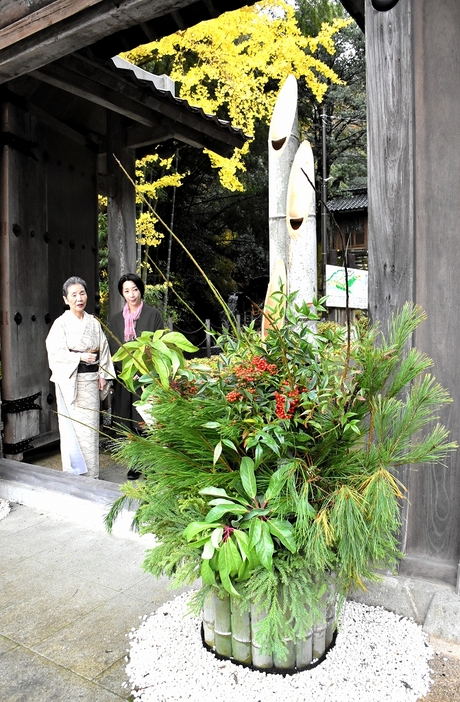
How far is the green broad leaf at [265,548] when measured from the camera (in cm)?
168

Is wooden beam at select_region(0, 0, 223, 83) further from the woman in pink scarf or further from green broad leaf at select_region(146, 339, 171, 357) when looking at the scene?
green broad leaf at select_region(146, 339, 171, 357)

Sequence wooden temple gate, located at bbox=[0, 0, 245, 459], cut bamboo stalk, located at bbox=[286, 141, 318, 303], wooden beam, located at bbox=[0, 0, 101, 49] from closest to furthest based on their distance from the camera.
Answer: cut bamboo stalk, located at bbox=[286, 141, 318, 303]
wooden beam, located at bbox=[0, 0, 101, 49]
wooden temple gate, located at bbox=[0, 0, 245, 459]

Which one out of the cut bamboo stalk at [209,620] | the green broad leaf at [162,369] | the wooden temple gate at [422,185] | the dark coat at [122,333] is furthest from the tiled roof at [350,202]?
the cut bamboo stalk at [209,620]

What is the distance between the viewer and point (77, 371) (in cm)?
433

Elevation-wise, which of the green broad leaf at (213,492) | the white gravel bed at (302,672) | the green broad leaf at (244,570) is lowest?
the white gravel bed at (302,672)

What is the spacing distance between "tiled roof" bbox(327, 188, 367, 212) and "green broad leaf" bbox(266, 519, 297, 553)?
2168 cm

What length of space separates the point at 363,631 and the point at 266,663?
53cm

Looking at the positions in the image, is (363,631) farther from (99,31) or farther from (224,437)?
(99,31)

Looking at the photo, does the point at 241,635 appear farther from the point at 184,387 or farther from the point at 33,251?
the point at 33,251

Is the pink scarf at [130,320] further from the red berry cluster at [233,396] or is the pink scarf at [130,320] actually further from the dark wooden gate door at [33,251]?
the red berry cluster at [233,396]

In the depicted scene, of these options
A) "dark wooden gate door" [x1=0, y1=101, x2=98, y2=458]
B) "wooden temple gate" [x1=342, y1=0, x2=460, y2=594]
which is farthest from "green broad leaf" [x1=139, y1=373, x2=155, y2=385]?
"dark wooden gate door" [x1=0, y1=101, x2=98, y2=458]

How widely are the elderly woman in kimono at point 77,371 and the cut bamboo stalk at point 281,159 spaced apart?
7.00ft

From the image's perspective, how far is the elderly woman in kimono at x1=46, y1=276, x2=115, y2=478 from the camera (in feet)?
14.0

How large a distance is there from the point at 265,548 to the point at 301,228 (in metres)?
1.32
